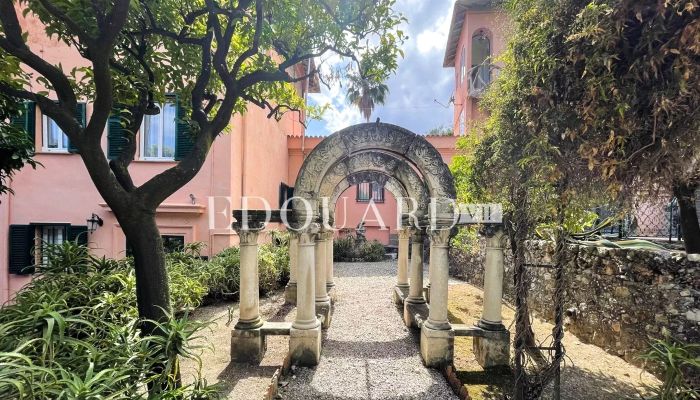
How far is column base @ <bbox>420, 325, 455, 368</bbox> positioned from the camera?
17.2 ft

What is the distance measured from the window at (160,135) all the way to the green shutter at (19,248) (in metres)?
3.79

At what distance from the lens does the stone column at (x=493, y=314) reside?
206 inches

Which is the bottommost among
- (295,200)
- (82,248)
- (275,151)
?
(82,248)

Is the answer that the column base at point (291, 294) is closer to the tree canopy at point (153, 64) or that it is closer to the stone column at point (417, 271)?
the stone column at point (417, 271)

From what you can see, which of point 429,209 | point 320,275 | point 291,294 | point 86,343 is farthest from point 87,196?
point 429,209

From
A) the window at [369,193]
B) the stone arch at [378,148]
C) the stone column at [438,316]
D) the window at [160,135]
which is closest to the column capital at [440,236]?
the stone column at [438,316]

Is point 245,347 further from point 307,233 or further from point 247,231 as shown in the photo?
point 307,233

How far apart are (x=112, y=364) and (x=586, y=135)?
4.21 meters

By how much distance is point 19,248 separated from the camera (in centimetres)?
875

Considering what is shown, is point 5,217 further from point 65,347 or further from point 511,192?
point 511,192

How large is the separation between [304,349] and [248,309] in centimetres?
119

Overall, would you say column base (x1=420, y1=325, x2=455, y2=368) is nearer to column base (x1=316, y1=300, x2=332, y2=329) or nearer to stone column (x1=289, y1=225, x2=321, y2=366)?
stone column (x1=289, y1=225, x2=321, y2=366)

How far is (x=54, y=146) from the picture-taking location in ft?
29.4

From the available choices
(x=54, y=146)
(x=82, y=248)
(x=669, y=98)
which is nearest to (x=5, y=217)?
(x=54, y=146)
